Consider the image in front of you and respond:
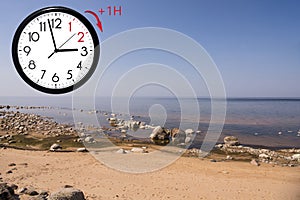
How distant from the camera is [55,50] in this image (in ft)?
9.53

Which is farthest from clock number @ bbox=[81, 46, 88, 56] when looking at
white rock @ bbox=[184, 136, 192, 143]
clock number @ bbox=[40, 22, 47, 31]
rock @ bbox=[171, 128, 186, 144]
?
white rock @ bbox=[184, 136, 192, 143]

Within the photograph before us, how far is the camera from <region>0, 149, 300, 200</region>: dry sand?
7.04m

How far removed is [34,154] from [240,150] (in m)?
12.0

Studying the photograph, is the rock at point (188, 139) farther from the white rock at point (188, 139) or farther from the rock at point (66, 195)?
the rock at point (66, 195)

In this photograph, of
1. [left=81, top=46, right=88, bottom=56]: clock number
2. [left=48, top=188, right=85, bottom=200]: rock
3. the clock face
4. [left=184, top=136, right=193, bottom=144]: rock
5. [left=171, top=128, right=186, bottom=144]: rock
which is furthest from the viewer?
[left=184, top=136, right=193, bottom=144]: rock

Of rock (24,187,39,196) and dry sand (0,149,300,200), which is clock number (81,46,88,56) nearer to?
dry sand (0,149,300,200)

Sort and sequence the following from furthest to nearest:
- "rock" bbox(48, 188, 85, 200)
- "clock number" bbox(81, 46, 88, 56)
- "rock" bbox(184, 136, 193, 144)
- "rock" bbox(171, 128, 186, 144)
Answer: "rock" bbox(184, 136, 193, 144) < "rock" bbox(171, 128, 186, 144) < "rock" bbox(48, 188, 85, 200) < "clock number" bbox(81, 46, 88, 56)

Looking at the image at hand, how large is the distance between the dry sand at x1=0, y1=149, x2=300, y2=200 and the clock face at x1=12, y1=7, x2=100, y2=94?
4643mm

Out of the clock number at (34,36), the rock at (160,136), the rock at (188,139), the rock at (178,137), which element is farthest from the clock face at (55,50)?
the rock at (160,136)

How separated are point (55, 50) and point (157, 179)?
638 cm

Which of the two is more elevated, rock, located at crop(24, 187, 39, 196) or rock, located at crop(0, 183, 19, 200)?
rock, located at crop(0, 183, 19, 200)

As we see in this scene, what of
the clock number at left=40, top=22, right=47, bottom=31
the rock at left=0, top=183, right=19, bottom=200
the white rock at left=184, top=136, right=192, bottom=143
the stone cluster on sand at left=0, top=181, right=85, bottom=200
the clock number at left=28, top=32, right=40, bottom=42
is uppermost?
the clock number at left=40, top=22, right=47, bottom=31

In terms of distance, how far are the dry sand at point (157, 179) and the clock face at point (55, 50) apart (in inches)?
183

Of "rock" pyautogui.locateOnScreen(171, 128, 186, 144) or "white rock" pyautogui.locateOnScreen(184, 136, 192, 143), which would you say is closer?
"rock" pyautogui.locateOnScreen(171, 128, 186, 144)
